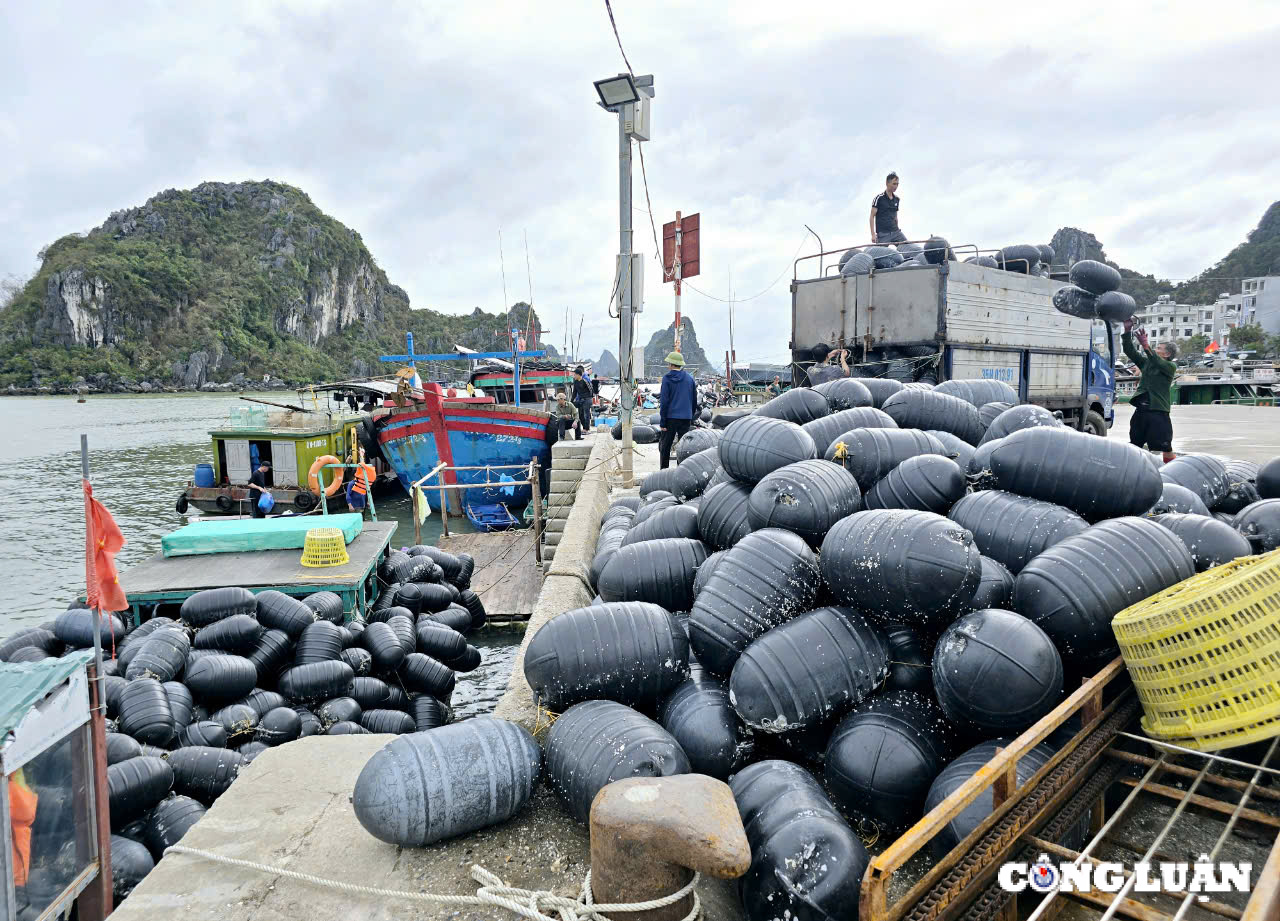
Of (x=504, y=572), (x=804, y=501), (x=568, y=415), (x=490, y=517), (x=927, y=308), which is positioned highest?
(x=927, y=308)

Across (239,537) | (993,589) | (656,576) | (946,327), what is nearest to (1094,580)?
(993,589)

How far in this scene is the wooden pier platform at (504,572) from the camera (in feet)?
35.6

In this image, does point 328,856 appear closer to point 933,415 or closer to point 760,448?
point 760,448

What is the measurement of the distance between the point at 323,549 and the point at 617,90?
23.3 feet

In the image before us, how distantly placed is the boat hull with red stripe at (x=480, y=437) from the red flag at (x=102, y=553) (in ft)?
48.1

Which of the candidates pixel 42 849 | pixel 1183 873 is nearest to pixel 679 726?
pixel 1183 873

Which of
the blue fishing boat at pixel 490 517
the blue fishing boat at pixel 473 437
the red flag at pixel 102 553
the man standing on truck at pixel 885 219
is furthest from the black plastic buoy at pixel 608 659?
the blue fishing boat at pixel 473 437

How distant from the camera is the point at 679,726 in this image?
3.26m

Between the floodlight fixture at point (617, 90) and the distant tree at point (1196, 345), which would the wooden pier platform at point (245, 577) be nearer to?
the floodlight fixture at point (617, 90)

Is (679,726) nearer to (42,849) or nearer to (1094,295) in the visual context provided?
(42,849)

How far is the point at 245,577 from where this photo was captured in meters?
8.41

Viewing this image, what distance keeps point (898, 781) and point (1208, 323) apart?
12345cm

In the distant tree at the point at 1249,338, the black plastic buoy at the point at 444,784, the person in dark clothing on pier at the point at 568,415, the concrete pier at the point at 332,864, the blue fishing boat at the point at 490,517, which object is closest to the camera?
the concrete pier at the point at 332,864

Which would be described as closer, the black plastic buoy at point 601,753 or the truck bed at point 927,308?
the black plastic buoy at point 601,753
